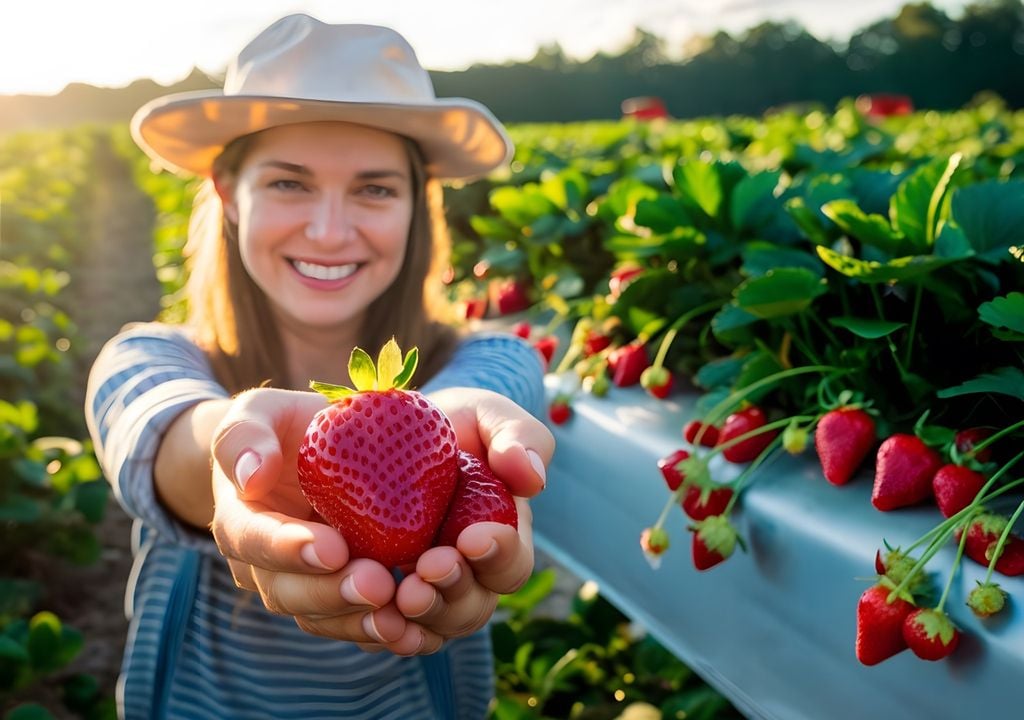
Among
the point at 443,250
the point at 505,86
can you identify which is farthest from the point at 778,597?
the point at 505,86

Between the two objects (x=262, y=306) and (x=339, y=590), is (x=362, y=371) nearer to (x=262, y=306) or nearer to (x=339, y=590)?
(x=339, y=590)

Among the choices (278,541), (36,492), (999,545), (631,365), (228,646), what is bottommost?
(36,492)

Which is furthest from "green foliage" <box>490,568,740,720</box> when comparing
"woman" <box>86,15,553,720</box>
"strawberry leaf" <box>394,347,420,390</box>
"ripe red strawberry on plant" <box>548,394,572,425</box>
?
"strawberry leaf" <box>394,347,420,390</box>

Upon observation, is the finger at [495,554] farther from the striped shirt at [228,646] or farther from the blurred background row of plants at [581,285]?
the blurred background row of plants at [581,285]

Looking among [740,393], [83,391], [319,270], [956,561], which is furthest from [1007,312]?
[83,391]

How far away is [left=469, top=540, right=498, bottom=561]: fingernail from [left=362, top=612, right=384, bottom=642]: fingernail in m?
0.12

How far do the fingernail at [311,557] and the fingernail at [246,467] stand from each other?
3.5 inches

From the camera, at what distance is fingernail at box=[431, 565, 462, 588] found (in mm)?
1006

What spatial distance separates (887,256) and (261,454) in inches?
47.8

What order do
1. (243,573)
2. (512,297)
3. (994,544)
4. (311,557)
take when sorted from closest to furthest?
(311,557), (243,573), (994,544), (512,297)

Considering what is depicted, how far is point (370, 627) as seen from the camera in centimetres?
102

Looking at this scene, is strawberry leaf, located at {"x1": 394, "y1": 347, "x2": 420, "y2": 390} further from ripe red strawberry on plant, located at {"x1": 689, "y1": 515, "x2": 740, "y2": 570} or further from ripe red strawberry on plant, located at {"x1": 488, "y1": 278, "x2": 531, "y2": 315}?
ripe red strawberry on plant, located at {"x1": 488, "y1": 278, "x2": 531, "y2": 315}

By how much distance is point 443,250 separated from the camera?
2029 millimetres

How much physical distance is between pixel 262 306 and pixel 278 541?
3.14 feet
